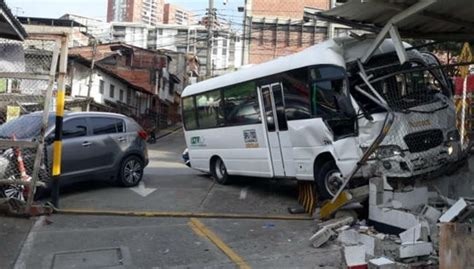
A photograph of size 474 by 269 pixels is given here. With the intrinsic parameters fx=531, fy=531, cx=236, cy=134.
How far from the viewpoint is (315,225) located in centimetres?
856

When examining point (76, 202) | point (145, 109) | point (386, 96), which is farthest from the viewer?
point (145, 109)

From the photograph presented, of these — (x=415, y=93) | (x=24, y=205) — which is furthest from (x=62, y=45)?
(x=415, y=93)

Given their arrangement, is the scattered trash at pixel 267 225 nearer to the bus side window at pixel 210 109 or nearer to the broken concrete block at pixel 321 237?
the broken concrete block at pixel 321 237

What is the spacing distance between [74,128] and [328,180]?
5274mm

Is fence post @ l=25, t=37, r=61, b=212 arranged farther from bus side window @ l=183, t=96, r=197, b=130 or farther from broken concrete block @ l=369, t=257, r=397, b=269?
broken concrete block @ l=369, t=257, r=397, b=269

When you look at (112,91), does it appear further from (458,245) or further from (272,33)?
(458,245)

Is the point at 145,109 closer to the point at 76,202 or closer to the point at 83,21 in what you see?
the point at 83,21

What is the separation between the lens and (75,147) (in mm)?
10664

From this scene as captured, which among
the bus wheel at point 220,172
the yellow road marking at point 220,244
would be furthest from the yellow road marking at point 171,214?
the bus wheel at point 220,172

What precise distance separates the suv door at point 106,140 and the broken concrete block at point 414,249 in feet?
23.2

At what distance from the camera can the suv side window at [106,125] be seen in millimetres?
11334

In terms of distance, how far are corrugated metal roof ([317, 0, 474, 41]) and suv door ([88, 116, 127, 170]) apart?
5.43 meters

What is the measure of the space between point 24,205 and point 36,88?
1.99 m

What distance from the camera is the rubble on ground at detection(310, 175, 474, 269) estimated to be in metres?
5.34
